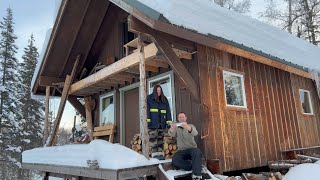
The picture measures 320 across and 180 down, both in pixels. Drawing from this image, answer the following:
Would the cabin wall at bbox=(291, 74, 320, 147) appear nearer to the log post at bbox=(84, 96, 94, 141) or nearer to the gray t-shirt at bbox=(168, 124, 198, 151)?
the gray t-shirt at bbox=(168, 124, 198, 151)

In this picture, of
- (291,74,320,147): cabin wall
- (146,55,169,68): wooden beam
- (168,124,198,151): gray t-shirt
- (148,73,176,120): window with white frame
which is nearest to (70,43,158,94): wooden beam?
(146,55,169,68): wooden beam

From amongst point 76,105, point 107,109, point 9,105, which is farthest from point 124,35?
point 9,105

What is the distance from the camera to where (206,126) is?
6512 mm

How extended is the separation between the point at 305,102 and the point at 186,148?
22.2 feet

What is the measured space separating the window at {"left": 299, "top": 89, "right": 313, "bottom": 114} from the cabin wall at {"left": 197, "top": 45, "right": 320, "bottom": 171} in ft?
0.87

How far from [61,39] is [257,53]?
598 cm

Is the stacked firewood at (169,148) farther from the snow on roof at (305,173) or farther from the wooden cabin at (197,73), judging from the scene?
the snow on roof at (305,173)

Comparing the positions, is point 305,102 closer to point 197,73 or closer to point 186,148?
point 197,73

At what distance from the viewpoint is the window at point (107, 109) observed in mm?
10120

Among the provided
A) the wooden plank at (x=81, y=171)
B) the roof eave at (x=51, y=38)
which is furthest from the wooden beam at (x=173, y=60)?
the roof eave at (x=51, y=38)

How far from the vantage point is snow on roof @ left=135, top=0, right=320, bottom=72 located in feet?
17.1

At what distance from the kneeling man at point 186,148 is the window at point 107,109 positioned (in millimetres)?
4687

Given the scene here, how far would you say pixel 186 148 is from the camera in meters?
5.55

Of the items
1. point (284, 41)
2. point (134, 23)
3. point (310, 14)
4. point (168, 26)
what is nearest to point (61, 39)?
point (134, 23)
